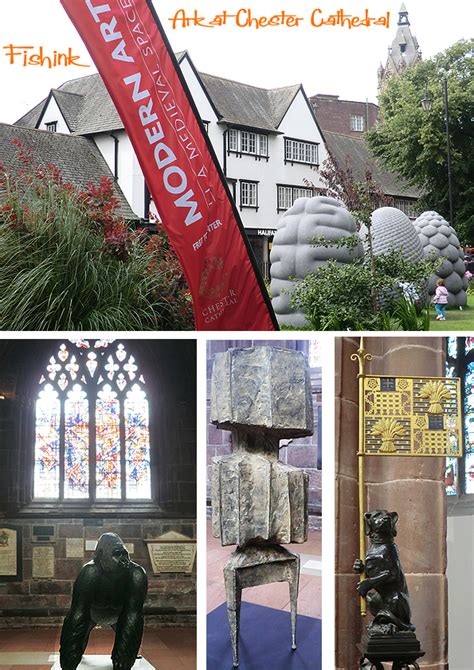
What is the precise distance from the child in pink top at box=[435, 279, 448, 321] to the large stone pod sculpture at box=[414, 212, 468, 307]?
35.8 inches

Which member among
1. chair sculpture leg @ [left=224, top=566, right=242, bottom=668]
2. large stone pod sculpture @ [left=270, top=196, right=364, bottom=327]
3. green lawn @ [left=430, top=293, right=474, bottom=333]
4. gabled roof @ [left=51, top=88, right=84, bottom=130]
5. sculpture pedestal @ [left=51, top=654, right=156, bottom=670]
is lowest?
sculpture pedestal @ [left=51, top=654, right=156, bottom=670]

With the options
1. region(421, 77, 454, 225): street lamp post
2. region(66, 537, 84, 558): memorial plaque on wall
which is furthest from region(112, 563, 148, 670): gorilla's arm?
region(421, 77, 454, 225): street lamp post

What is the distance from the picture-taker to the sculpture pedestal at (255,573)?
8.88 feet

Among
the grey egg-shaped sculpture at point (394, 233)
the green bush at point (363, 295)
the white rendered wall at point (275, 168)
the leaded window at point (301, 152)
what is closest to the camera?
the green bush at point (363, 295)

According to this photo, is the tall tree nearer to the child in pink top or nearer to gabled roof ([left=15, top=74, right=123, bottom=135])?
the child in pink top

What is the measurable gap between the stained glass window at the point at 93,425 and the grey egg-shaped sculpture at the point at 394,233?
6.45 meters

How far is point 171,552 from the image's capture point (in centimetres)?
271

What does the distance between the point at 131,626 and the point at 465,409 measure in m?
1.17

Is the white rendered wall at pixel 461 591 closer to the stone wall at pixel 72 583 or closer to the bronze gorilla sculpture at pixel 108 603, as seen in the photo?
the stone wall at pixel 72 583

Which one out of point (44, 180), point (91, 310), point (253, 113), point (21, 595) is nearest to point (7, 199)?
point (44, 180)

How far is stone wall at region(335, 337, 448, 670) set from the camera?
275 cm

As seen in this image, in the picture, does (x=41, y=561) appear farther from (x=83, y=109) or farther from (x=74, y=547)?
(x=83, y=109)

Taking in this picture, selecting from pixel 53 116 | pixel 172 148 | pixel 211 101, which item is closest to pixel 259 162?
pixel 211 101

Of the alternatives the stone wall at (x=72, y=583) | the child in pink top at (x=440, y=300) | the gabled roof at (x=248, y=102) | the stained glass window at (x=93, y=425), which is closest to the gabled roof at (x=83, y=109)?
the gabled roof at (x=248, y=102)
